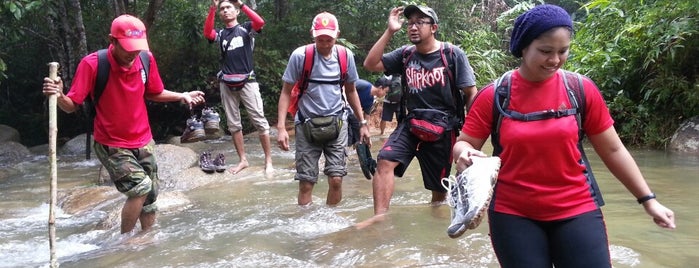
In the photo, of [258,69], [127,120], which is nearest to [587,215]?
[127,120]

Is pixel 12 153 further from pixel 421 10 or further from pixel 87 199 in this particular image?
pixel 421 10

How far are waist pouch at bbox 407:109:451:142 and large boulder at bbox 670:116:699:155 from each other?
5.31 meters

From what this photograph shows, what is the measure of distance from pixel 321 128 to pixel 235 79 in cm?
253

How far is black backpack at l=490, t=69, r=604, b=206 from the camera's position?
2457 millimetres

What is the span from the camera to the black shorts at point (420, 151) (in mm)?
4840

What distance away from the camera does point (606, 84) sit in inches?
402

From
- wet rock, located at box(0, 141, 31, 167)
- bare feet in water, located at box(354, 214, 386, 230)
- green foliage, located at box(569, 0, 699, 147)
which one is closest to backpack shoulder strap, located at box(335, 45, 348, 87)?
bare feet in water, located at box(354, 214, 386, 230)

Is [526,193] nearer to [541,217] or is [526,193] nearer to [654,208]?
[541,217]

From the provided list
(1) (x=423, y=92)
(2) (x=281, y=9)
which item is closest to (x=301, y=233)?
(1) (x=423, y=92)

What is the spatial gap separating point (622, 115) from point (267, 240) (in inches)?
280

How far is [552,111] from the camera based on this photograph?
2443 millimetres

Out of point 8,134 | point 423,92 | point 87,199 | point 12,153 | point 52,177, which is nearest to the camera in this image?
point 52,177

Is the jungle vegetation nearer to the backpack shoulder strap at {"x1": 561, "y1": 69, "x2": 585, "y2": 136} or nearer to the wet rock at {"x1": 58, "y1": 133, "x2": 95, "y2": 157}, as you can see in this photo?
the wet rock at {"x1": 58, "y1": 133, "x2": 95, "y2": 157}

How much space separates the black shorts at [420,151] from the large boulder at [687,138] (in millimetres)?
5165
